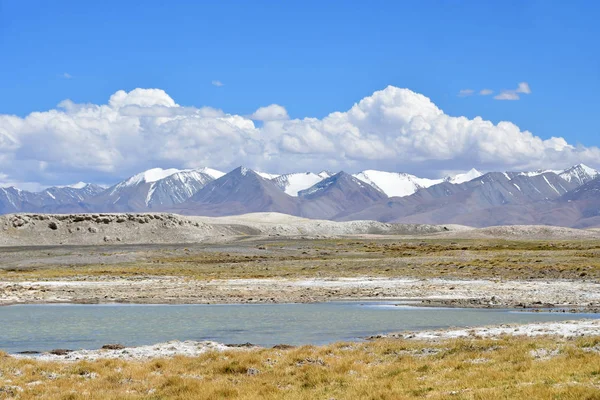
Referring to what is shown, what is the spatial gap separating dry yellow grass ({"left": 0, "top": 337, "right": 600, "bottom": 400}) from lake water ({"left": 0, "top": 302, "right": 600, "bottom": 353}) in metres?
7.10

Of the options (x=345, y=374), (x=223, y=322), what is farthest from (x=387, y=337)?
(x=223, y=322)

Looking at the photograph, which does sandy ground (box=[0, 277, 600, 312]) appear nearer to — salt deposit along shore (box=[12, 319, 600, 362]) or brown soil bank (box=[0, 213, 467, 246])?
salt deposit along shore (box=[12, 319, 600, 362])

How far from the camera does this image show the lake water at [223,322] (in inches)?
1412

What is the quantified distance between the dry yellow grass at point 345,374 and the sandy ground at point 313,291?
22.4 metres

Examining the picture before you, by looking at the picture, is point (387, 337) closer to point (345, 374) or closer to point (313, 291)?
point (345, 374)

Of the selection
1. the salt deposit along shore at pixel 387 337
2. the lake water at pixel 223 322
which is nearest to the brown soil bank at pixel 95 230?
the lake water at pixel 223 322

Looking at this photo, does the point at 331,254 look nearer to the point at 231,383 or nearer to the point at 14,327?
the point at 14,327

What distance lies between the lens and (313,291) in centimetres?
6038

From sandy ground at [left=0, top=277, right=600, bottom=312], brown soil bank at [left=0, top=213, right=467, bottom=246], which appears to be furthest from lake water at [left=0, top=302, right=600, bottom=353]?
brown soil bank at [left=0, top=213, right=467, bottom=246]

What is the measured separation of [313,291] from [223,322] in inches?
736

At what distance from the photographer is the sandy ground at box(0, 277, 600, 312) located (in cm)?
5253

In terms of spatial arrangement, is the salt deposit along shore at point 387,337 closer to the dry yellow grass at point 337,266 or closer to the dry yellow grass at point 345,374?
the dry yellow grass at point 345,374

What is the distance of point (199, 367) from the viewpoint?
25.8m

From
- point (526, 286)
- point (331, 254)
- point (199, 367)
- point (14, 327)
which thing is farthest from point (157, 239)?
point (199, 367)
